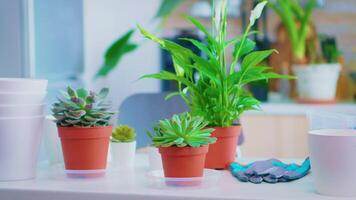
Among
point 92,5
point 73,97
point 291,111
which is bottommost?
point 291,111

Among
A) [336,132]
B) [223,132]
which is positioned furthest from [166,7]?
[336,132]

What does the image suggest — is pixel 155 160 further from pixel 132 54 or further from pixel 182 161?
pixel 132 54

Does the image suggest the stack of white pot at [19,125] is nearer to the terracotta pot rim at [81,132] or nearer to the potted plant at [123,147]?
the terracotta pot rim at [81,132]

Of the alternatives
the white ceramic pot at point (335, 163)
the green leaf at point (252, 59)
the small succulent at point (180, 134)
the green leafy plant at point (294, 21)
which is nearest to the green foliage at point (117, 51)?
the green leafy plant at point (294, 21)

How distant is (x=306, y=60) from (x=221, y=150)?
2.11 m

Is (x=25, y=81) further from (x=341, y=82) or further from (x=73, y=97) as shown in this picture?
(x=341, y=82)

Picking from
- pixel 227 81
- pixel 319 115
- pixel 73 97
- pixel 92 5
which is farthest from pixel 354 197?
pixel 92 5

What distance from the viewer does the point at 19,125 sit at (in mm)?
1285

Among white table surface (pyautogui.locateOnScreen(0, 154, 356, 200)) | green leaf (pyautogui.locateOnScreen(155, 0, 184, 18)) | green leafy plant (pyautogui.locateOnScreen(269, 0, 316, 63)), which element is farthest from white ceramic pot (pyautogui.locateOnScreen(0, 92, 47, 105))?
green leafy plant (pyautogui.locateOnScreen(269, 0, 316, 63))

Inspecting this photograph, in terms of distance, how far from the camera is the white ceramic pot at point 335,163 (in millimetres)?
1073

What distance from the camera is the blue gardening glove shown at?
1226 mm

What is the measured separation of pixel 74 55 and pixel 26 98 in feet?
5.87

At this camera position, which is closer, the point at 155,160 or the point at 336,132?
the point at 336,132

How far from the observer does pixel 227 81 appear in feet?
4.49
